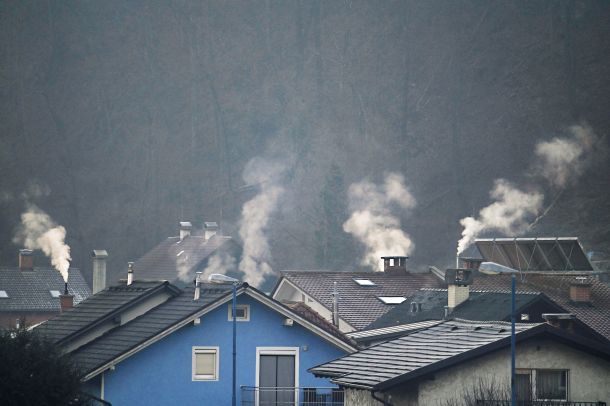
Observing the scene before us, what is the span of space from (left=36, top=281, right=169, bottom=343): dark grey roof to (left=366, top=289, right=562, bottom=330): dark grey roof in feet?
39.9

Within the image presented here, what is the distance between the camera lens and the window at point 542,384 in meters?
27.2

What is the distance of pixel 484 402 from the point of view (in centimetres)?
2534

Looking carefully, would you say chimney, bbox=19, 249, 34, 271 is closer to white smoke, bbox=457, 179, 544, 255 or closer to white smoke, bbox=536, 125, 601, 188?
white smoke, bbox=457, 179, 544, 255

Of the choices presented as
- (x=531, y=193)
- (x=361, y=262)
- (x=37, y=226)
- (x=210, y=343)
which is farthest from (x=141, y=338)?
(x=531, y=193)

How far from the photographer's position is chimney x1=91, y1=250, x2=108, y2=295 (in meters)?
65.7

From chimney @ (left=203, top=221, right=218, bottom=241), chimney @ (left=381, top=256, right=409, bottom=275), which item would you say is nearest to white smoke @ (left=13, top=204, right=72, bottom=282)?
chimney @ (left=203, top=221, right=218, bottom=241)

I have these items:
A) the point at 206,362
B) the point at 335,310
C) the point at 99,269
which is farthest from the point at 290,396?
the point at 99,269

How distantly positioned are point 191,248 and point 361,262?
30644 millimetres

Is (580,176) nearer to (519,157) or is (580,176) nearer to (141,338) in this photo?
(519,157)

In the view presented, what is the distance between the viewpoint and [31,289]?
9038 centimetres

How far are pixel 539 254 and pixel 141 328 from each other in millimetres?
43858

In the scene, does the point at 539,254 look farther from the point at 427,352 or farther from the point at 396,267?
the point at 427,352

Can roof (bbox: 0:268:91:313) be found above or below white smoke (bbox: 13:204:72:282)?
below

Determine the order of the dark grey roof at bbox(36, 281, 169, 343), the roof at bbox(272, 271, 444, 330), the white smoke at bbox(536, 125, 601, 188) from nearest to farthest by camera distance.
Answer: the dark grey roof at bbox(36, 281, 169, 343) < the roof at bbox(272, 271, 444, 330) < the white smoke at bbox(536, 125, 601, 188)
